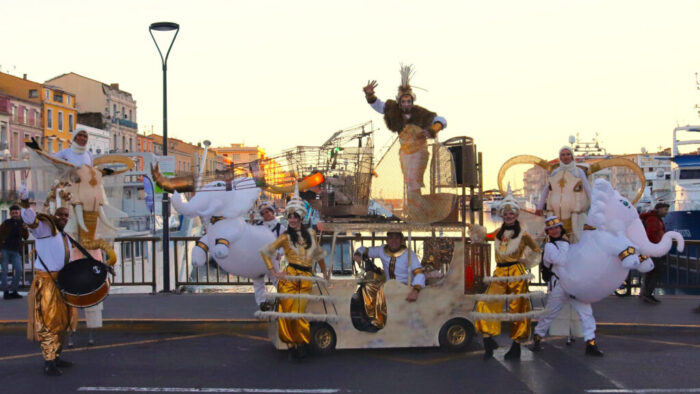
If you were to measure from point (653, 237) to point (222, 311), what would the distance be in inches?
268

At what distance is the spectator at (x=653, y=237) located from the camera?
10.8 m

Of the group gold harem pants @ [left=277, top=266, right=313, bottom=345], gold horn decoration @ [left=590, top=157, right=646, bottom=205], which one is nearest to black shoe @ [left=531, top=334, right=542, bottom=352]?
gold horn decoration @ [left=590, top=157, right=646, bottom=205]

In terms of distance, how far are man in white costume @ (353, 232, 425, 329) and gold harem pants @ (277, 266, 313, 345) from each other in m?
0.70

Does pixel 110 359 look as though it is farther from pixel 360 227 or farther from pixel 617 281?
pixel 617 281

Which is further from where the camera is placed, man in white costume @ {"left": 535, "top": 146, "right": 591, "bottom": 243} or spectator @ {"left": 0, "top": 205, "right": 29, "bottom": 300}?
spectator @ {"left": 0, "top": 205, "right": 29, "bottom": 300}

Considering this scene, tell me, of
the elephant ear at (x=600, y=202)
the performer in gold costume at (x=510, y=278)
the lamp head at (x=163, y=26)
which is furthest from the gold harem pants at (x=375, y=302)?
the lamp head at (x=163, y=26)

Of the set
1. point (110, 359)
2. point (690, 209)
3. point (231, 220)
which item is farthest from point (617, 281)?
point (690, 209)

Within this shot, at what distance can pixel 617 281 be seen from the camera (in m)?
7.23

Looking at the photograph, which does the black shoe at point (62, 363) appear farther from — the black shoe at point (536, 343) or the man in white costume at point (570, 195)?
the man in white costume at point (570, 195)

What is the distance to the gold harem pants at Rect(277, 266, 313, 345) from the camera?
7094 mm

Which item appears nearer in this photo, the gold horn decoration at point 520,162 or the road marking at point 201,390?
the road marking at point 201,390

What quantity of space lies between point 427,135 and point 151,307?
535cm

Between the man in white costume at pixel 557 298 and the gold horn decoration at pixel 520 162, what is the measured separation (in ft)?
3.83

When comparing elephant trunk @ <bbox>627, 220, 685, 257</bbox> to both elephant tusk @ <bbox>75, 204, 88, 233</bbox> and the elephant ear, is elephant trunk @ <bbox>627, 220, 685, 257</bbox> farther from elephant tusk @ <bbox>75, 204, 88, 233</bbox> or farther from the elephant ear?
elephant tusk @ <bbox>75, 204, 88, 233</bbox>
